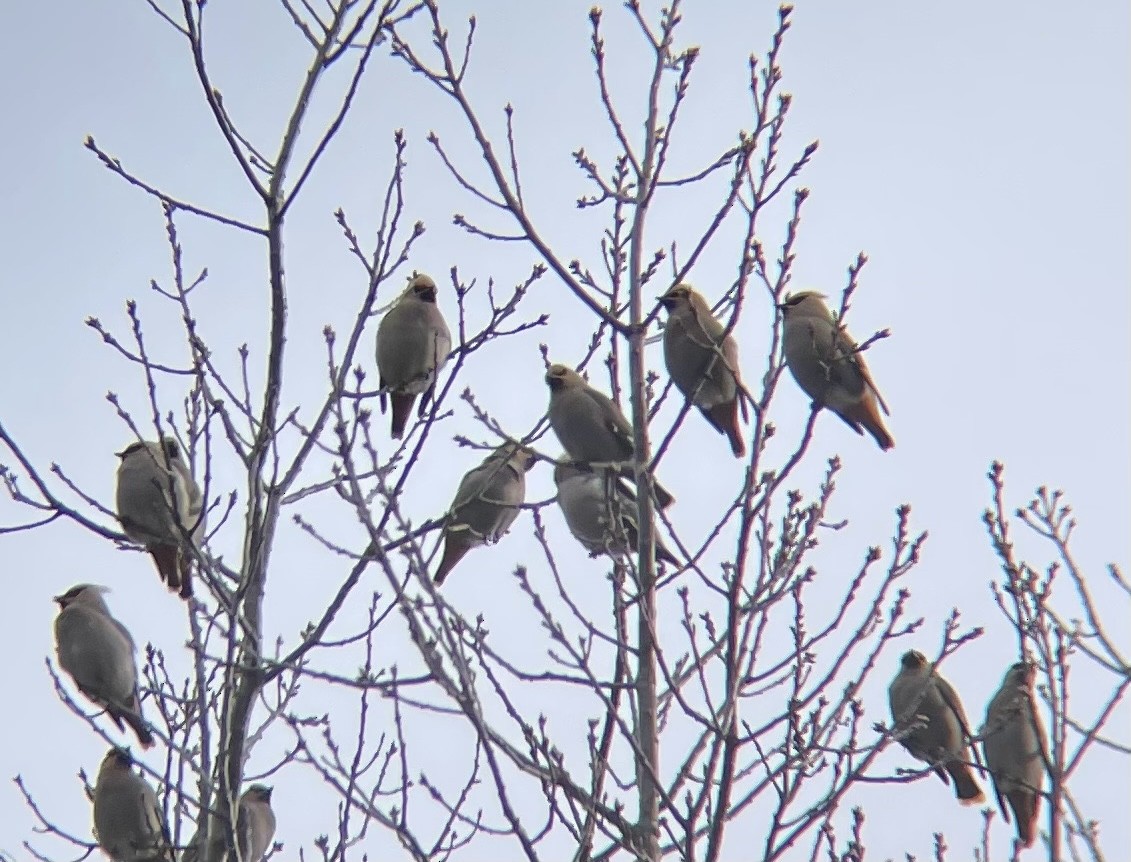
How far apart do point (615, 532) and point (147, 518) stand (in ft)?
8.67

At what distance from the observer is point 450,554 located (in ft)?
22.4

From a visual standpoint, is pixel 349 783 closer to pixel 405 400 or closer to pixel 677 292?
pixel 677 292

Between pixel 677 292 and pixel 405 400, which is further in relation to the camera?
pixel 405 400

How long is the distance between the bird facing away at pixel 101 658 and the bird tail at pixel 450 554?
137 centimetres

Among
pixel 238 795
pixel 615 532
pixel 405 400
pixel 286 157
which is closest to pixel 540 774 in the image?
pixel 615 532

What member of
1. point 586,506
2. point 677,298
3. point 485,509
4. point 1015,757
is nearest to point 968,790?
point 1015,757

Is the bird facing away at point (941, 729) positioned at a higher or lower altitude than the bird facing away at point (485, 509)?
→ lower

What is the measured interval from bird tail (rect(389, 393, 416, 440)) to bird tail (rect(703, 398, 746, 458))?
5.33ft

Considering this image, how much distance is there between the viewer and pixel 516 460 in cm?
672

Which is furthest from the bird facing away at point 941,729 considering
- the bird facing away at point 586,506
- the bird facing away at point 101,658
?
the bird facing away at point 101,658

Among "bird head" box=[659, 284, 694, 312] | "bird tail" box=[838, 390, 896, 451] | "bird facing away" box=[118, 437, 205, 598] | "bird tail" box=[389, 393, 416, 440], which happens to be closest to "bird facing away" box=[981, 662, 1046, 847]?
"bird tail" box=[838, 390, 896, 451]

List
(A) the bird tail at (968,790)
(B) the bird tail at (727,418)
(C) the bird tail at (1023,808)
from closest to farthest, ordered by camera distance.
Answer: (B) the bird tail at (727,418)
(C) the bird tail at (1023,808)
(A) the bird tail at (968,790)

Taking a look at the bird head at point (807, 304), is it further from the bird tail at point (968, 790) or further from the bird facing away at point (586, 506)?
the bird tail at point (968, 790)

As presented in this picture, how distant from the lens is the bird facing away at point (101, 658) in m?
6.36
